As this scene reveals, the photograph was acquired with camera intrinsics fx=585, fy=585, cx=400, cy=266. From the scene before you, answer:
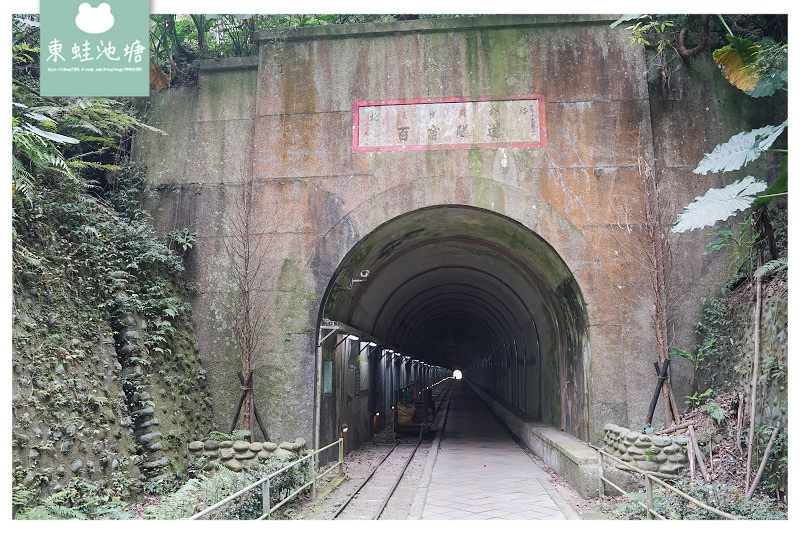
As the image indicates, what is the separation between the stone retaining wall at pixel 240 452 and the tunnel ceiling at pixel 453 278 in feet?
9.51

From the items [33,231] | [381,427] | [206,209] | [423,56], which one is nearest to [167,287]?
→ [206,209]

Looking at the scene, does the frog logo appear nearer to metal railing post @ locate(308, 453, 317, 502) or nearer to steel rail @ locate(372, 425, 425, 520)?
metal railing post @ locate(308, 453, 317, 502)

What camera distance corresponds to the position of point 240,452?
817 cm

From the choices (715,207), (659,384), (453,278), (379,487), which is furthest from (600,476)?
(453,278)

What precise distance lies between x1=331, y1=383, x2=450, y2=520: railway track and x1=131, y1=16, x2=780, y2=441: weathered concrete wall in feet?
4.40

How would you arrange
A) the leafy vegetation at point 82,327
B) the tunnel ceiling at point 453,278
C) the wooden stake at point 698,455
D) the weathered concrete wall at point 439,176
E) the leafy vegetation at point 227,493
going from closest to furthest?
the leafy vegetation at point 227,493
the leafy vegetation at point 82,327
the wooden stake at point 698,455
the weathered concrete wall at point 439,176
the tunnel ceiling at point 453,278

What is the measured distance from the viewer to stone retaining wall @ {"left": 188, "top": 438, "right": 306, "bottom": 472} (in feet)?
26.4

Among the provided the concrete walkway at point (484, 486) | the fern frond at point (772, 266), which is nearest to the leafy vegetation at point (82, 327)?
the concrete walkway at point (484, 486)

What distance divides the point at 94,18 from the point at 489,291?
14.9 metres

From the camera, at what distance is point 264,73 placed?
10500 mm

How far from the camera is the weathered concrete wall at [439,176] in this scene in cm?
950

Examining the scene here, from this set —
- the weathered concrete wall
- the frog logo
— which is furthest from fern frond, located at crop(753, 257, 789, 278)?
the frog logo
